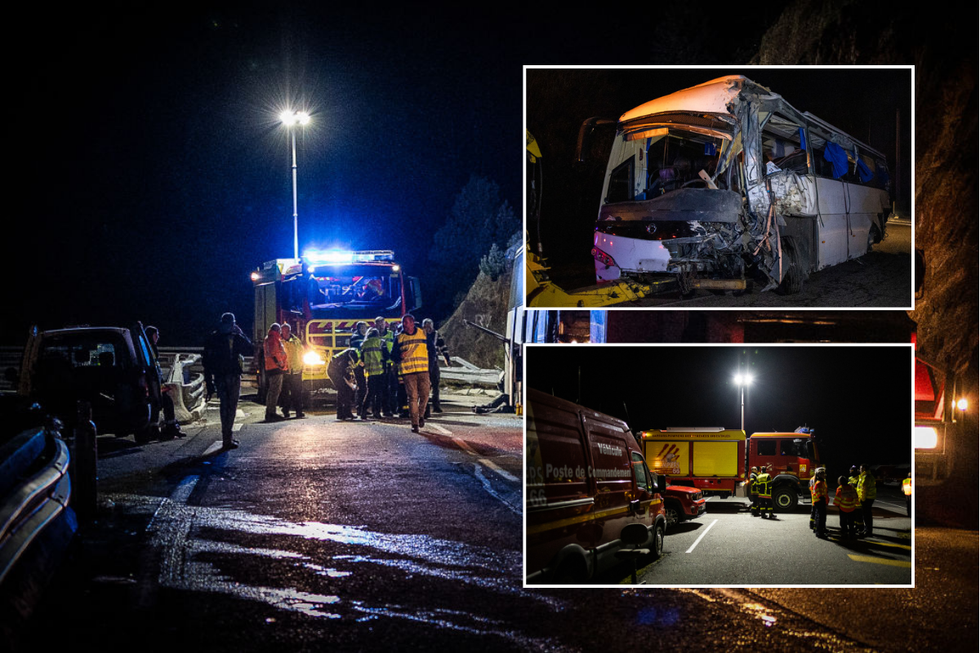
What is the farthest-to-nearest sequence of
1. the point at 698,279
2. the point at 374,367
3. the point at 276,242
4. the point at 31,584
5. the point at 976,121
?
the point at 276,242 → the point at 374,367 → the point at 976,121 → the point at 698,279 → the point at 31,584

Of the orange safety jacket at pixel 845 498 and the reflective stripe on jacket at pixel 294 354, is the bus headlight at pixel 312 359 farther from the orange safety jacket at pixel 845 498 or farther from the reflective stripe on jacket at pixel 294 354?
the orange safety jacket at pixel 845 498

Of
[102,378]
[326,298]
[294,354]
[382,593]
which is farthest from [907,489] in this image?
[326,298]

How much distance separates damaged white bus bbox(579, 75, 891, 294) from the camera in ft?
17.4

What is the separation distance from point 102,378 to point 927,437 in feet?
27.5

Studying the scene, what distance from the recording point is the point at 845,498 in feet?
15.8

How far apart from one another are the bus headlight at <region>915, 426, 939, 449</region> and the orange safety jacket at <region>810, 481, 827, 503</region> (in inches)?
109

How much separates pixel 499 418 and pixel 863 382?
7.86m

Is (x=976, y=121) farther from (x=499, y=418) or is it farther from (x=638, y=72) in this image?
(x=499, y=418)

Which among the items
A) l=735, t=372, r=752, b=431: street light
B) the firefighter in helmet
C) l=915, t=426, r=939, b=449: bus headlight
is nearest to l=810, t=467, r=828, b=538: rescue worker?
the firefighter in helmet

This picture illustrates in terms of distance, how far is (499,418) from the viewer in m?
12.5

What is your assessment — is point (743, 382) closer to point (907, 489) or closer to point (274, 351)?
point (907, 489)

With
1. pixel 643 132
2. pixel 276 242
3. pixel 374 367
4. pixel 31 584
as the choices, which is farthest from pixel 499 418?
pixel 276 242

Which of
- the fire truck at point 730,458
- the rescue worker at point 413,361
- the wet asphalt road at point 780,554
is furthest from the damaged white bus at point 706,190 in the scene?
the rescue worker at point 413,361

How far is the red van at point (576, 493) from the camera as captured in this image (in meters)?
4.30
